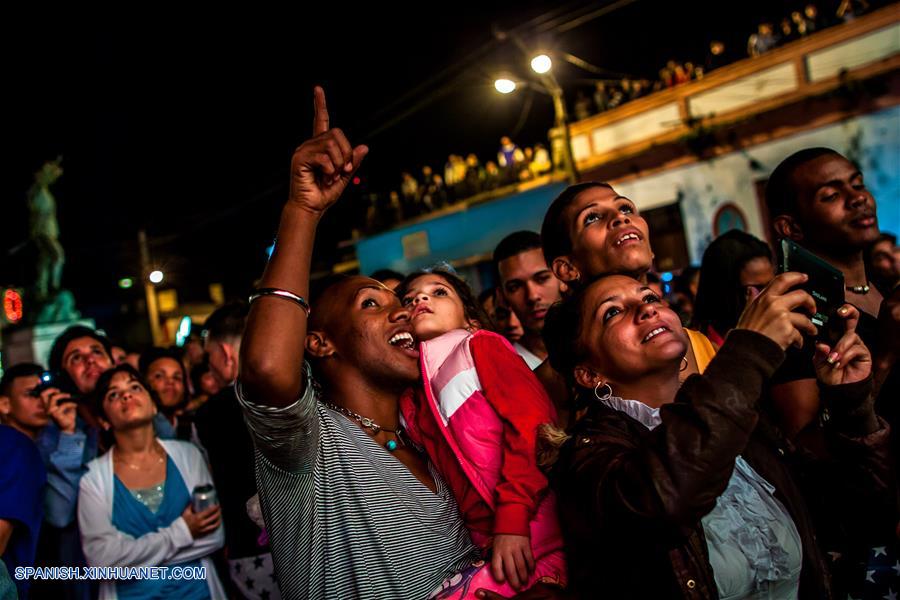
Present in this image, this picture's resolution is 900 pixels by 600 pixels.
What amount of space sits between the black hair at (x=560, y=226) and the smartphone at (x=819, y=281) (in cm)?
95

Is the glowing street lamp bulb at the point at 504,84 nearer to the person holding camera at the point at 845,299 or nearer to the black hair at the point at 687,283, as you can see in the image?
the black hair at the point at 687,283

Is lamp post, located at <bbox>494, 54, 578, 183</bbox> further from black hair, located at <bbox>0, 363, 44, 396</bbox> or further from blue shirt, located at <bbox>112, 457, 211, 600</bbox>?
blue shirt, located at <bbox>112, 457, 211, 600</bbox>

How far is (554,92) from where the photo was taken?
45.6ft

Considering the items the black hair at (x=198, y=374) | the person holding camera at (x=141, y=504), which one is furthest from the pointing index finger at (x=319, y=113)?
the black hair at (x=198, y=374)

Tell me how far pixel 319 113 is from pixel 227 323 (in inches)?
100

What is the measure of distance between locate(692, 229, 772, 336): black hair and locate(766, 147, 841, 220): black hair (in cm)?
74

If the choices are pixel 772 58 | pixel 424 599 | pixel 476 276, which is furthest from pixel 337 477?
pixel 476 276

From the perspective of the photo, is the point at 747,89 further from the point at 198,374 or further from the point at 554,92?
the point at 198,374

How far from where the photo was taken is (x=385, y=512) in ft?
7.16

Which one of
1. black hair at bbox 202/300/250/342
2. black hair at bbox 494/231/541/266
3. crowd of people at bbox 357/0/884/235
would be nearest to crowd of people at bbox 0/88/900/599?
black hair at bbox 494/231/541/266

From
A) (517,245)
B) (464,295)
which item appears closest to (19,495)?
(464,295)

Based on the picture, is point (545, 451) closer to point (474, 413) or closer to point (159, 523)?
point (474, 413)

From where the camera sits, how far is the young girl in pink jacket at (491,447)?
222 cm

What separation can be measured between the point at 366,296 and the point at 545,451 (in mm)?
963
